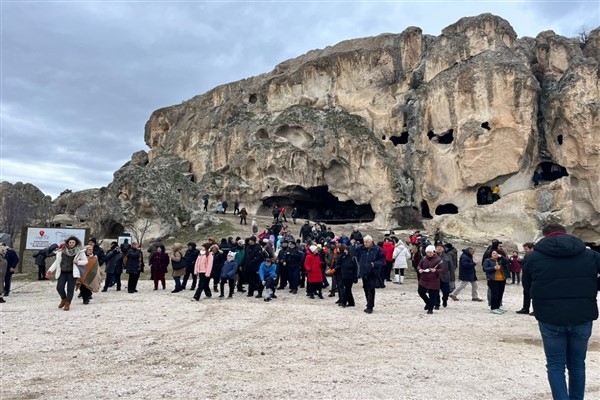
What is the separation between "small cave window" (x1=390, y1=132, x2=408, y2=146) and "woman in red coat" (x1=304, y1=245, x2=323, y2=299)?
28.5 meters

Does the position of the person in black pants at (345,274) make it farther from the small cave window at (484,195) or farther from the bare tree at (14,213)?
the bare tree at (14,213)

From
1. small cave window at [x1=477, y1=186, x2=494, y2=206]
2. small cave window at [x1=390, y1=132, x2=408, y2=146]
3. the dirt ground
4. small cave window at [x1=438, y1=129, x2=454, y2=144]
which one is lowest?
the dirt ground

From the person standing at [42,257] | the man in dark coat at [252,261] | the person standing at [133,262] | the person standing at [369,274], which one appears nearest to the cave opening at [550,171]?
the person standing at [369,274]

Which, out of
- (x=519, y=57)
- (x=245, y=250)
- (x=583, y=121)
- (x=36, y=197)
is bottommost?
(x=245, y=250)

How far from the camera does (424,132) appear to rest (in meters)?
37.1

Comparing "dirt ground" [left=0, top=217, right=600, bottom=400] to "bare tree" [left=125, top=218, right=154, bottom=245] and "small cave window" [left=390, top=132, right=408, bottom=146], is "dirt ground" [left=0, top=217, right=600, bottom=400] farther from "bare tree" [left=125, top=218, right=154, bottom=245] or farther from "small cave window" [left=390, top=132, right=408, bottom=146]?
"small cave window" [left=390, top=132, right=408, bottom=146]

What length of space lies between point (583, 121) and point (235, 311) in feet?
101

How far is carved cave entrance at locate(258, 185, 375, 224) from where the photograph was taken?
41531 mm

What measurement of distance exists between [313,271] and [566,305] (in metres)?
9.36

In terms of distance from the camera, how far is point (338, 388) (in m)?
5.43

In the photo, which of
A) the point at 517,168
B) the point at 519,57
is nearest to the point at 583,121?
the point at 517,168

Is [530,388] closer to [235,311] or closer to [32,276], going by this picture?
[235,311]

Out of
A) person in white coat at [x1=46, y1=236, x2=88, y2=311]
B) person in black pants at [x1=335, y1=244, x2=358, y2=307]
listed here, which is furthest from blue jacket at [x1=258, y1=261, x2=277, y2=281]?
person in white coat at [x1=46, y1=236, x2=88, y2=311]

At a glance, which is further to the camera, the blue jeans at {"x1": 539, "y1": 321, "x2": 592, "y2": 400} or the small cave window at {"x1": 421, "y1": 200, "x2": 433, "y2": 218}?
the small cave window at {"x1": 421, "y1": 200, "x2": 433, "y2": 218}
